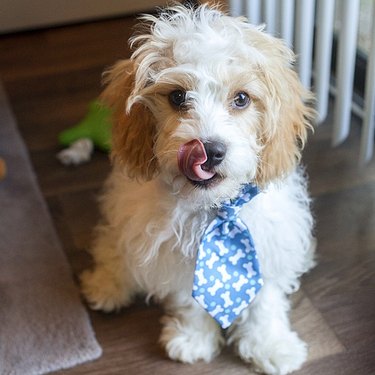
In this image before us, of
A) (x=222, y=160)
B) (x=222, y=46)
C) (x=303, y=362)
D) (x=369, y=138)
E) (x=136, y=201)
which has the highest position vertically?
(x=222, y=46)

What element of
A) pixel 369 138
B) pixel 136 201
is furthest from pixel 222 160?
pixel 369 138

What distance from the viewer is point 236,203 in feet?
4.34

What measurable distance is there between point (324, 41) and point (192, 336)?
879 millimetres

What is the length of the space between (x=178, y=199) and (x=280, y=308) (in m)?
0.38

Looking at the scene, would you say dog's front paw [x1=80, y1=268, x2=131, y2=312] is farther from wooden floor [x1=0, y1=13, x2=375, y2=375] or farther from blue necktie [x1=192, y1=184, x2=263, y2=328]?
blue necktie [x1=192, y1=184, x2=263, y2=328]

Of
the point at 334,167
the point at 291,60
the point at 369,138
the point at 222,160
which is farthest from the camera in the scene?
the point at 334,167

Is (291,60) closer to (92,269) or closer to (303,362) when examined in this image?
(303,362)

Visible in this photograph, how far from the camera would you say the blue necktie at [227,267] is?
1.35 meters

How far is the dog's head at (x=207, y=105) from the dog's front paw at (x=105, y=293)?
1.32 feet

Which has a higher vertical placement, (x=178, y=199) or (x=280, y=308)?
(x=178, y=199)

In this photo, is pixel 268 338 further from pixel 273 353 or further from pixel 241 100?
pixel 241 100

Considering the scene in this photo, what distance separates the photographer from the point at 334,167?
2033 mm

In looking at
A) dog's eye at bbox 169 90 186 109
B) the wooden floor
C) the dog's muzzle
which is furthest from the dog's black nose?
the wooden floor

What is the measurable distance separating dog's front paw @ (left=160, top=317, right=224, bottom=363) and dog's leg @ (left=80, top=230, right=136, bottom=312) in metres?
0.16
